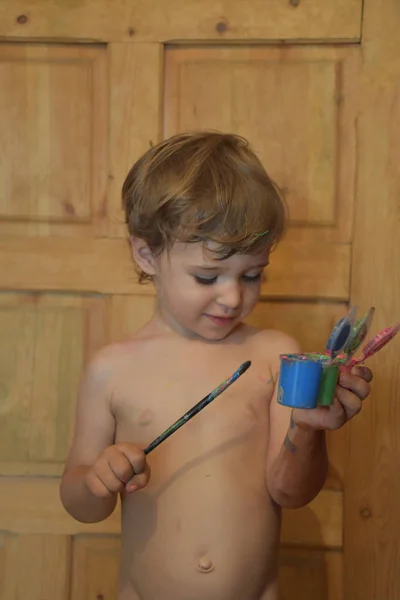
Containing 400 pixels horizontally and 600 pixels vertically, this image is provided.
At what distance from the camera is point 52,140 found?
142 cm

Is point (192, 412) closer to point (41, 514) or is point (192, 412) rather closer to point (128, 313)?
point (128, 313)

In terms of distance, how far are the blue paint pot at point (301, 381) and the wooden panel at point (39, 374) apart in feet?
2.32

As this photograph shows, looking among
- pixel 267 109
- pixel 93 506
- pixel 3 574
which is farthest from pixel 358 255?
pixel 3 574

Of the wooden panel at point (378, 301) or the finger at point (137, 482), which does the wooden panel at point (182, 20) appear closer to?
the wooden panel at point (378, 301)

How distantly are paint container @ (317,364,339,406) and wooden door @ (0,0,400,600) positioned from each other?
22.7 inches

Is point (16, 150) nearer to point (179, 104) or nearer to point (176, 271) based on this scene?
point (179, 104)

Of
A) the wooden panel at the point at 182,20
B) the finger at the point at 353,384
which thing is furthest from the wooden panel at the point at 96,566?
the wooden panel at the point at 182,20

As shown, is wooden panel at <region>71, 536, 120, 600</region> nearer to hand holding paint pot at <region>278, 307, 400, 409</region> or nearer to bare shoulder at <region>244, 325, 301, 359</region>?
bare shoulder at <region>244, 325, 301, 359</region>

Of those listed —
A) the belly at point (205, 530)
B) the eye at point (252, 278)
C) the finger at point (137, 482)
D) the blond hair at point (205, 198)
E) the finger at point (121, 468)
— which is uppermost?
the blond hair at point (205, 198)

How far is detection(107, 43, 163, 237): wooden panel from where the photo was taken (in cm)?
139

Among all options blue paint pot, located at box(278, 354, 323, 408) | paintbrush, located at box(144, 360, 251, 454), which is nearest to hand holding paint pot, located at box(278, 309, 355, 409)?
blue paint pot, located at box(278, 354, 323, 408)

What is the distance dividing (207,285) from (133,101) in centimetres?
56

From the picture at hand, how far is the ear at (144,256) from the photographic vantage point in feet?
3.43

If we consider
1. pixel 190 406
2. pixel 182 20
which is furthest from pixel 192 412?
pixel 182 20
